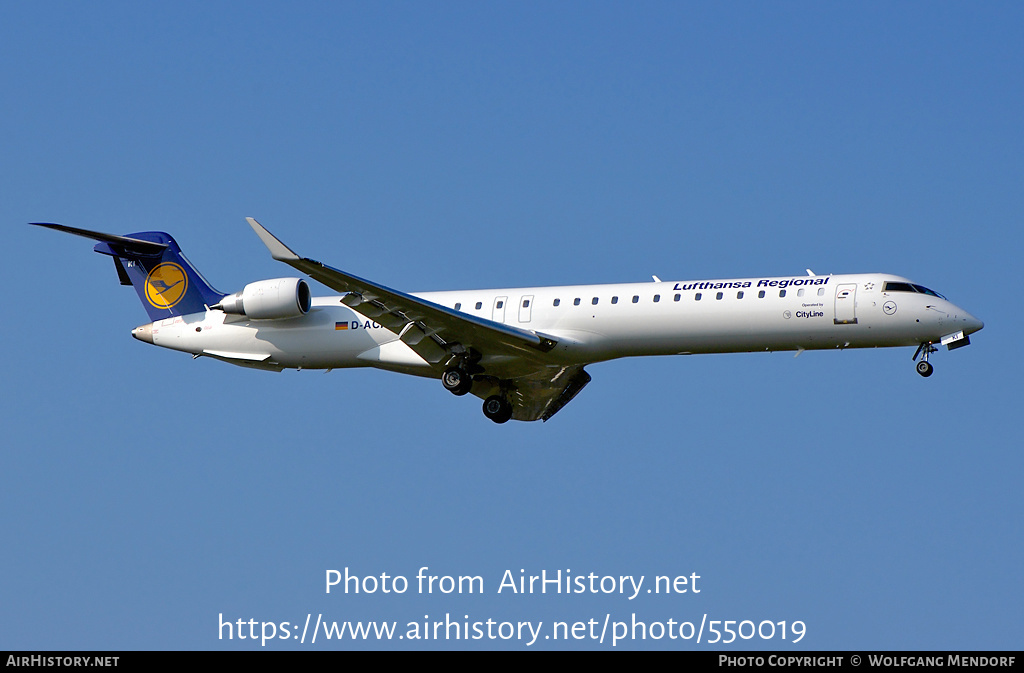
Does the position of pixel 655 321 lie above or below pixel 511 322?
below

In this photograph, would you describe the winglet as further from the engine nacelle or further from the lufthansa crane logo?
the lufthansa crane logo

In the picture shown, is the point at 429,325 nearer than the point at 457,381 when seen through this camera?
Yes

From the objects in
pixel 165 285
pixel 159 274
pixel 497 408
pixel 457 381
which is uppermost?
pixel 159 274

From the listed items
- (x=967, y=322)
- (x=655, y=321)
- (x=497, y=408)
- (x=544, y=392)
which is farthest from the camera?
(x=544, y=392)

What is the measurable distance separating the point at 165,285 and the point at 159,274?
1.13ft

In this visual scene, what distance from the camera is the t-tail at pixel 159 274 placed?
30.5 metres

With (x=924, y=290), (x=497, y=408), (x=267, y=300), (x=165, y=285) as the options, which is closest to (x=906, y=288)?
(x=924, y=290)

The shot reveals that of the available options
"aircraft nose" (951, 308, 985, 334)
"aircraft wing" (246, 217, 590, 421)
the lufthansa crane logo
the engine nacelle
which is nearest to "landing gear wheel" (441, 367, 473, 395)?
"aircraft wing" (246, 217, 590, 421)

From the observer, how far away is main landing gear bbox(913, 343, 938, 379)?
1019 inches

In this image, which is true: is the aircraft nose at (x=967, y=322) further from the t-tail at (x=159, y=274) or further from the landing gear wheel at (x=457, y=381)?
the t-tail at (x=159, y=274)

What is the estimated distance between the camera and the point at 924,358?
26016mm

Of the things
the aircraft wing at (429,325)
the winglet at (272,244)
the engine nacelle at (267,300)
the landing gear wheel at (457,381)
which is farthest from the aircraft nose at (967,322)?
the engine nacelle at (267,300)

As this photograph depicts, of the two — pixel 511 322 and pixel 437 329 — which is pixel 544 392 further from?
pixel 437 329

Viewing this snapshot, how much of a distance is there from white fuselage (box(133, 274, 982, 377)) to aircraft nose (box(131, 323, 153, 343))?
2130mm
